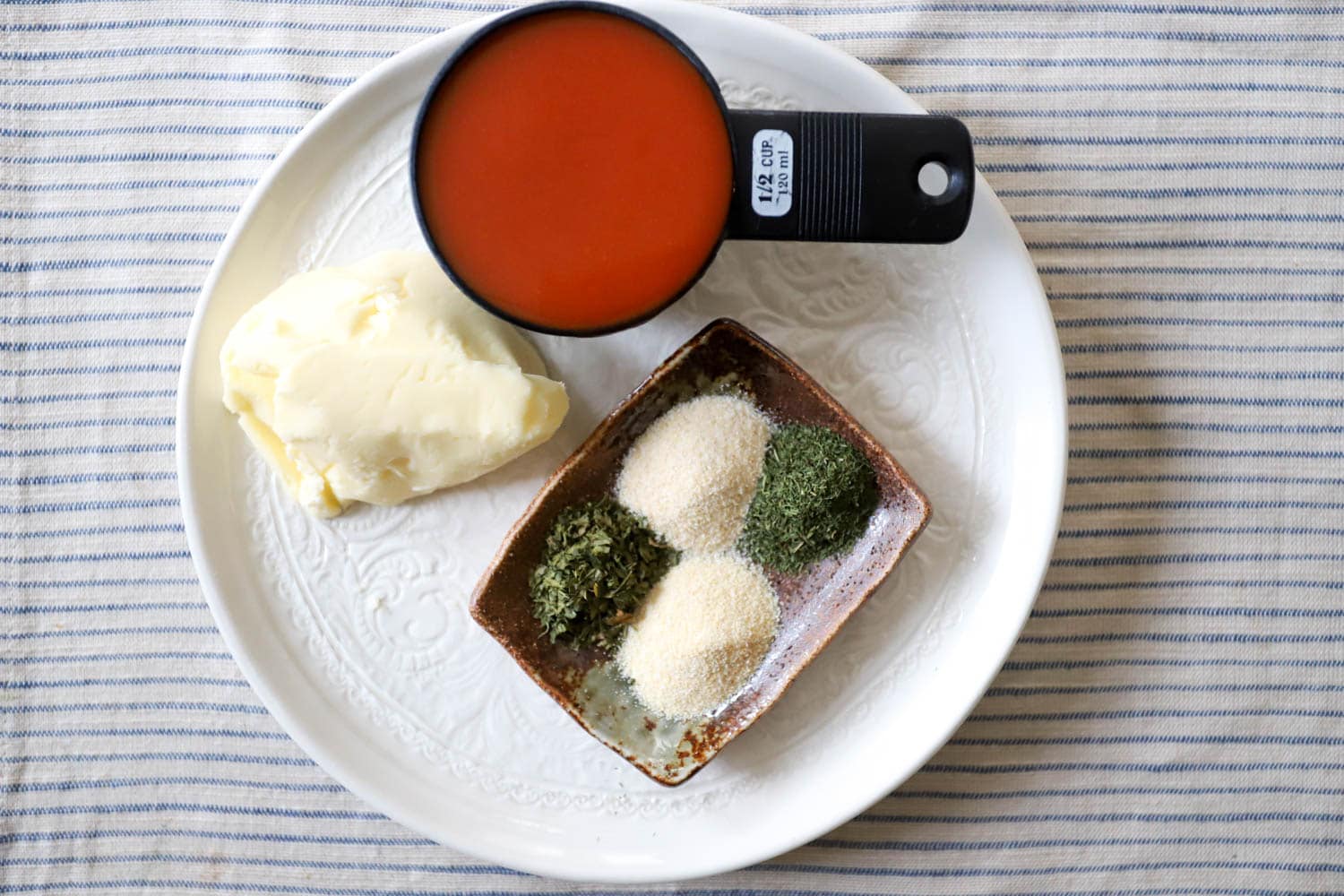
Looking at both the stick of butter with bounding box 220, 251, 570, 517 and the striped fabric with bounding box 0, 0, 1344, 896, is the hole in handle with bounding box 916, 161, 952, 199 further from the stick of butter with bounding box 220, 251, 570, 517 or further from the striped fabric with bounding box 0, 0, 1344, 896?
the stick of butter with bounding box 220, 251, 570, 517

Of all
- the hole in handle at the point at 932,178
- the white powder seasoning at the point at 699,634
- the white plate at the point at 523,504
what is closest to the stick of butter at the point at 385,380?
the white plate at the point at 523,504

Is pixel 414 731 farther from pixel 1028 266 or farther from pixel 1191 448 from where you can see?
pixel 1191 448

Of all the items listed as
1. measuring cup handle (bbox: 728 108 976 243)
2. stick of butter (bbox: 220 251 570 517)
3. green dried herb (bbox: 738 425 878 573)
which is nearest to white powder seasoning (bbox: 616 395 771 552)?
green dried herb (bbox: 738 425 878 573)

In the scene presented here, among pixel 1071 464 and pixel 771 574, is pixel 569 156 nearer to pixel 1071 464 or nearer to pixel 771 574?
pixel 771 574

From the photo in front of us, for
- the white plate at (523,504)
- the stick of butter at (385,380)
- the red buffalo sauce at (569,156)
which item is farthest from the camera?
the white plate at (523,504)

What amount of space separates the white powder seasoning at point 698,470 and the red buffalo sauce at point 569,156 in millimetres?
257

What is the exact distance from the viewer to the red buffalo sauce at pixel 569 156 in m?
0.91

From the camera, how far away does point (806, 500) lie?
1123 millimetres

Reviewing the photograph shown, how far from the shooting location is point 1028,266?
3.82 ft

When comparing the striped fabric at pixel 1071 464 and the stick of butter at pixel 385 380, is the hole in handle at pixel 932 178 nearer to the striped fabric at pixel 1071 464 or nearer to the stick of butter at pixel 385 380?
the striped fabric at pixel 1071 464

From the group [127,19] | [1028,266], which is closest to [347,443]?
[127,19]

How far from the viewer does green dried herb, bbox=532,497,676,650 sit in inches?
44.6

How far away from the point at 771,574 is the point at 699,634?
0.41ft

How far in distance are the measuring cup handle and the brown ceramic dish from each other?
0.63 feet
